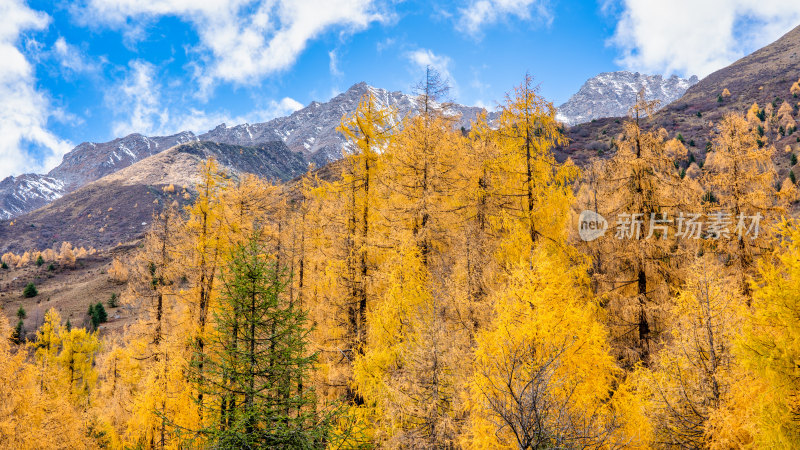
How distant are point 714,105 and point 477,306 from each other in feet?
408

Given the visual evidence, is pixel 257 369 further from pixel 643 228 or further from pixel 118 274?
pixel 118 274

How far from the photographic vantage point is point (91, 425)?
2592 cm

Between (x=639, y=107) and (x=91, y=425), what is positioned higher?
(x=639, y=107)

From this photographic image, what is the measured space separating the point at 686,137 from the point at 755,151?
84890 millimetres

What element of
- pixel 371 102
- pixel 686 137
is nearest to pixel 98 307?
pixel 371 102

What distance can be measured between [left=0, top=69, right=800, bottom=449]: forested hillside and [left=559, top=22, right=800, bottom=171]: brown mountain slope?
67522 mm

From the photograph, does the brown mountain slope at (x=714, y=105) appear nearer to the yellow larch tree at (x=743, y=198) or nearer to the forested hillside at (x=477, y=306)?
the yellow larch tree at (x=743, y=198)

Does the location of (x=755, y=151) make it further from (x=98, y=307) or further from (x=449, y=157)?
(x=98, y=307)

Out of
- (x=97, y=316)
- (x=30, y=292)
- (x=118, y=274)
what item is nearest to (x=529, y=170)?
(x=97, y=316)

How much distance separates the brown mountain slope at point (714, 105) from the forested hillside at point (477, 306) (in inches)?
2658

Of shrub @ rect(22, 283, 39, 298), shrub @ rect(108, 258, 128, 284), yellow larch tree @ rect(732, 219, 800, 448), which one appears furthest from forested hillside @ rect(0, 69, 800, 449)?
shrub @ rect(108, 258, 128, 284)

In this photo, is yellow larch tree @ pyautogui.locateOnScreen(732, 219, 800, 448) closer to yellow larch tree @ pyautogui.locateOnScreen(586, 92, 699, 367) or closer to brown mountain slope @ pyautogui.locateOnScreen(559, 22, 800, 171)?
yellow larch tree @ pyautogui.locateOnScreen(586, 92, 699, 367)

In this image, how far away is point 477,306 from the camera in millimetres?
10641

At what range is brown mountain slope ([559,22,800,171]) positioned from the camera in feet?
272
